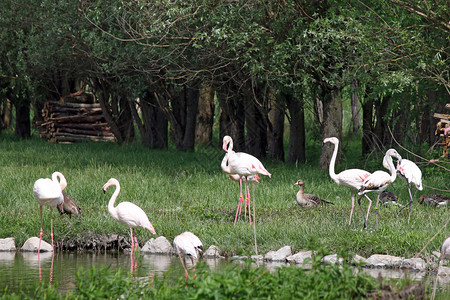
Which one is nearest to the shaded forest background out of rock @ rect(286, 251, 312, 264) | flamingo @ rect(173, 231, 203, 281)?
rock @ rect(286, 251, 312, 264)

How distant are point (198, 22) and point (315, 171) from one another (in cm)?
521

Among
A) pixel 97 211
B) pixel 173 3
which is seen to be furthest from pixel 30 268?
pixel 173 3

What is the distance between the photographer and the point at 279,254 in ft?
31.5

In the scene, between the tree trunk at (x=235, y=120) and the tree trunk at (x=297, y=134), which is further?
the tree trunk at (x=235, y=120)

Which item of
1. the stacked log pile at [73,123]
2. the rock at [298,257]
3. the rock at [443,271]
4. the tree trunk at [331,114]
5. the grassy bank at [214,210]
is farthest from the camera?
the stacked log pile at [73,123]

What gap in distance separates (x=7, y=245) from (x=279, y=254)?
14.2 ft

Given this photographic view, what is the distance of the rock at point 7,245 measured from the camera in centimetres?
1054

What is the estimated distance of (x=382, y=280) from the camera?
620 centimetres

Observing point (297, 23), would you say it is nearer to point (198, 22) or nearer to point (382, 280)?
point (198, 22)

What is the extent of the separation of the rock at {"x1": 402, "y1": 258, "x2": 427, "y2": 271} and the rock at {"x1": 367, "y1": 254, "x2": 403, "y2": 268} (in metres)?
0.08

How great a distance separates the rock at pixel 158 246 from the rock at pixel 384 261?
9.91ft

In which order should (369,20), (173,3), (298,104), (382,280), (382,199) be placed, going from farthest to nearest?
1. (298,104)
2. (173,3)
3. (369,20)
4. (382,199)
5. (382,280)

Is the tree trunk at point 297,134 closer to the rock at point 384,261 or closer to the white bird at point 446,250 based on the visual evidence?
the rock at point 384,261

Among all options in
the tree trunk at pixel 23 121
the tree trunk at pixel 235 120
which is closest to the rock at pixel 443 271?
the tree trunk at pixel 235 120
